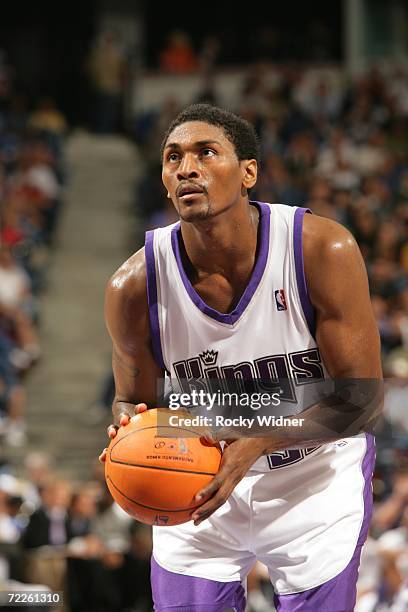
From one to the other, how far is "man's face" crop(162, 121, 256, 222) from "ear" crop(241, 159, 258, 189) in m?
0.02

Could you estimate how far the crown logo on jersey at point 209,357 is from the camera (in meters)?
3.29

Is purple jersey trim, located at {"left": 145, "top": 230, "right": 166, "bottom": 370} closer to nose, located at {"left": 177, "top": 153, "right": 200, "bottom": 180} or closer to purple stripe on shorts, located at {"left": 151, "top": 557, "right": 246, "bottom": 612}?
nose, located at {"left": 177, "top": 153, "right": 200, "bottom": 180}

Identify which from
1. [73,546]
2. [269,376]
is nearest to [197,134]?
[269,376]

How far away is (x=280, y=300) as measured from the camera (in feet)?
10.6

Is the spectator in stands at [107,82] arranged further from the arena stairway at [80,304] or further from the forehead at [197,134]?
the forehead at [197,134]

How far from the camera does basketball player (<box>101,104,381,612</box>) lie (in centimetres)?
316

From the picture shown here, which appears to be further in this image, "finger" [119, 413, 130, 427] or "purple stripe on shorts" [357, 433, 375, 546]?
"purple stripe on shorts" [357, 433, 375, 546]

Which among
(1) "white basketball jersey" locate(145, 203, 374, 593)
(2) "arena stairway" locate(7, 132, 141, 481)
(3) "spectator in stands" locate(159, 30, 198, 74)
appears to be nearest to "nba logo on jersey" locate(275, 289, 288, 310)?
(1) "white basketball jersey" locate(145, 203, 374, 593)

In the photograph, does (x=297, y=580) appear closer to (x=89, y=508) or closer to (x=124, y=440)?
(x=124, y=440)

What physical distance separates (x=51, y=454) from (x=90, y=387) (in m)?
1.10

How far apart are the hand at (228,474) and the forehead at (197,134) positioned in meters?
0.86

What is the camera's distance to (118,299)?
3.27m

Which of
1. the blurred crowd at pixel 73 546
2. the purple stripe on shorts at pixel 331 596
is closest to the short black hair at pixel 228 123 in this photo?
the purple stripe on shorts at pixel 331 596

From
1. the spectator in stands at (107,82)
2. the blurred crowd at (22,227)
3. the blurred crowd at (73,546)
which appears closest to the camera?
the blurred crowd at (73,546)
